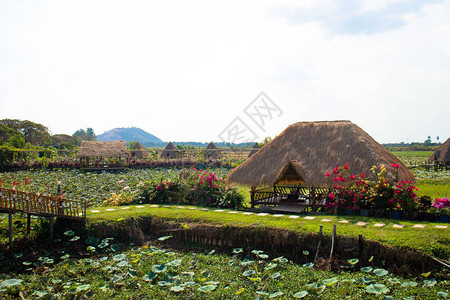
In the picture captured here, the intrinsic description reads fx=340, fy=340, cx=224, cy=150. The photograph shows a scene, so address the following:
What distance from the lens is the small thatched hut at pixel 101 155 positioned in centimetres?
3052

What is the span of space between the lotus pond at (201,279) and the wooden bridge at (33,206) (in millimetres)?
1075

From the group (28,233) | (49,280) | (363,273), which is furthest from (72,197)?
(363,273)

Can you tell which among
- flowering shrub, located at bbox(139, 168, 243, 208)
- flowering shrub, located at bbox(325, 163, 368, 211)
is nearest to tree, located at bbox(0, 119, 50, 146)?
flowering shrub, located at bbox(139, 168, 243, 208)

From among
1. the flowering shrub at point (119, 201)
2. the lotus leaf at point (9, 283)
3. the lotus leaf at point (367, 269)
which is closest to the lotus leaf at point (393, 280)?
the lotus leaf at point (367, 269)

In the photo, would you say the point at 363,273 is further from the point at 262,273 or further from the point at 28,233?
the point at 28,233

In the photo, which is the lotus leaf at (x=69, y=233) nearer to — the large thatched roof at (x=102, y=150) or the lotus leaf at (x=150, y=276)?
the lotus leaf at (x=150, y=276)

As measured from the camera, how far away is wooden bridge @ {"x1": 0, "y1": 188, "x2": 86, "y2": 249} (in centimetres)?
793

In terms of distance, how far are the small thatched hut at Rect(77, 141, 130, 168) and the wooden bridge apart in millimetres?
22378

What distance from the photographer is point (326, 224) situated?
819 centimetres

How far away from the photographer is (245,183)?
11.2m

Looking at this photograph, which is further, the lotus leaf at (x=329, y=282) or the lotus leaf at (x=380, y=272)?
the lotus leaf at (x=380, y=272)

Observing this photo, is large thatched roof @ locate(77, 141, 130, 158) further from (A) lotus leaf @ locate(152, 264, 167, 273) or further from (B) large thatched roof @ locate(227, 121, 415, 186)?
(A) lotus leaf @ locate(152, 264, 167, 273)

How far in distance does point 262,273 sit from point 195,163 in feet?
83.7

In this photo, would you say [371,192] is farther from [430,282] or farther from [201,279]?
[201,279]
